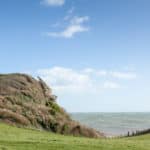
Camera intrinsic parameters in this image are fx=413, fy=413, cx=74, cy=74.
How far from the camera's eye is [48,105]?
194 feet

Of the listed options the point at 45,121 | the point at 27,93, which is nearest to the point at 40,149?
the point at 45,121

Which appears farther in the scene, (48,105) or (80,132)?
→ (48,105)

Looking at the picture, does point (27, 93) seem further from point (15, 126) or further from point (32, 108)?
point (15, 126)

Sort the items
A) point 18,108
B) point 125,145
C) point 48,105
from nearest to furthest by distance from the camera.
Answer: point 125,145
point 18,108
point 48,105

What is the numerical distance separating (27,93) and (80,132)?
9029 millimetres

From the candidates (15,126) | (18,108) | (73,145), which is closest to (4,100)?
(18,108)

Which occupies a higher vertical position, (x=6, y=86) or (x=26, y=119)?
(x=6, y=86)

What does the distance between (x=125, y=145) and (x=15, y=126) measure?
1773cm

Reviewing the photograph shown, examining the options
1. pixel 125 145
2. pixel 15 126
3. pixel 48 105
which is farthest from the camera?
pixel 48 105

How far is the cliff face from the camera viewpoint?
51.5 meters

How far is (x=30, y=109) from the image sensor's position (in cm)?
5366

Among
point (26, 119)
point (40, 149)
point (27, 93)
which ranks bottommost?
point (40, 149)

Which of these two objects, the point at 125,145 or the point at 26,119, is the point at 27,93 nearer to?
the point at 26,119

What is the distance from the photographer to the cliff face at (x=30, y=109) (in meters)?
51.5
